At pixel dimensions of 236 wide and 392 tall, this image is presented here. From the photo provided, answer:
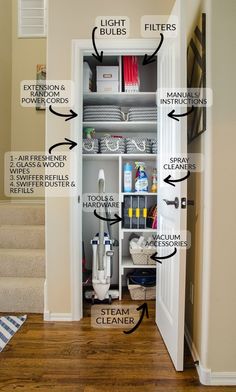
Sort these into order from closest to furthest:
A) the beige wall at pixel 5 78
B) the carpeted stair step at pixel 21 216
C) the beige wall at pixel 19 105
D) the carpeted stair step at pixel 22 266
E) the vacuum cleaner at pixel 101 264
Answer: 1. the vacuum cleaner at pixel 101 264
2. the carpeted stair step at pixel 22 266
3. the carpeted stair step at pixel 21 216
4. the beige wall at pixel 5 78
5. the beige wall at pixel 19 105

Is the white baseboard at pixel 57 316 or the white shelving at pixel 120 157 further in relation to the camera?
the white shelving at pixel 120 157

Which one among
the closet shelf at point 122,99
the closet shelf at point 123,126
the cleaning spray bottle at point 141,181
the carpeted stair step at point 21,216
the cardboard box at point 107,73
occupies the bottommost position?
the carpeted stair step at point 21,216

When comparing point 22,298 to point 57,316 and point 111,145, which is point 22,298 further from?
point 111,145

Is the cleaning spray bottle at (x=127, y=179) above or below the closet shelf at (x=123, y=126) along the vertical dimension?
below

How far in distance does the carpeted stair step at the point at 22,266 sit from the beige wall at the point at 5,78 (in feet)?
3.61

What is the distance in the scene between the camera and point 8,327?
1.96 m

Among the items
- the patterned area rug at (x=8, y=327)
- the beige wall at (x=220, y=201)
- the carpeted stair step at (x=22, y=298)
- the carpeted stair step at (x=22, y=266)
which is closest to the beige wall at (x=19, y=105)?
the carpeted stair step at (x=22, y=266)

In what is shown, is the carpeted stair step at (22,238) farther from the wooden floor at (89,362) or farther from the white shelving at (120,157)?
the wooden floor at (89,362)

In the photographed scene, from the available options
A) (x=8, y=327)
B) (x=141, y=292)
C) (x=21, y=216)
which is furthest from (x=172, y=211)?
(x=21, y=216)

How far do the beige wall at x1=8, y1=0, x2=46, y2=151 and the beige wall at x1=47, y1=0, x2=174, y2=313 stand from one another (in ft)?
4.84

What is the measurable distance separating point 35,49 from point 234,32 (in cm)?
282

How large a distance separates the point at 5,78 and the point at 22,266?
230 centimetres

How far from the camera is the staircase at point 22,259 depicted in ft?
7.13

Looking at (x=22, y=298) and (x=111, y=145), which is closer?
(x=22, y=298)
